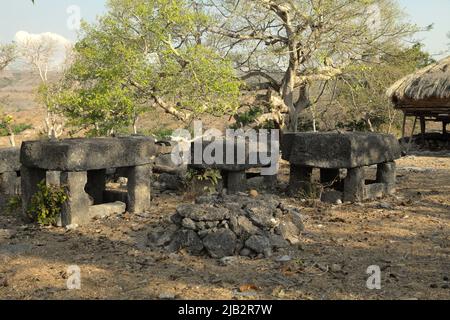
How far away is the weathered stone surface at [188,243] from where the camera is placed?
15.6 feet

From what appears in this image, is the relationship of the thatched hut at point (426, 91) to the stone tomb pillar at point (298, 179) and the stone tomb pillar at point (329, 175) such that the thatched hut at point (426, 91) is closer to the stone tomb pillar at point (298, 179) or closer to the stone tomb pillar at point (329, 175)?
the stone tomb pillar at point (329, 175)

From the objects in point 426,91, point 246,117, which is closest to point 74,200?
point 426,91

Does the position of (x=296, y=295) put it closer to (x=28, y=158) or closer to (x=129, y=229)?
(x=129, y=229)

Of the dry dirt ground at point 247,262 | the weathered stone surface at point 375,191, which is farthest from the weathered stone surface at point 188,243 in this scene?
the weathered stone surface at point 375,191

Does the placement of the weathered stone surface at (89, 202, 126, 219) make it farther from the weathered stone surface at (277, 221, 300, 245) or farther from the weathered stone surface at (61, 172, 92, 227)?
the weathered stone surface at (277, 221, 300, 245)

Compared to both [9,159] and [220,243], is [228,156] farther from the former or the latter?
[9,159]

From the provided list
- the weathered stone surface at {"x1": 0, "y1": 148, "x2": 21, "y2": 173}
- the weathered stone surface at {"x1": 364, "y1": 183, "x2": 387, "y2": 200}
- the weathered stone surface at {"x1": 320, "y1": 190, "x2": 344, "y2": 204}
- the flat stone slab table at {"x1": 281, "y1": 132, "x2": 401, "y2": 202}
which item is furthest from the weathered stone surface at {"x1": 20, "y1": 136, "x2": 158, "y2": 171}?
the weathered stone surface at {"x1": 364, "y1": 183, "x2": 387, "y2": 200}

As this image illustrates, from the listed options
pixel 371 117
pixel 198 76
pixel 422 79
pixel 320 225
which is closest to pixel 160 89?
pixel 198 76

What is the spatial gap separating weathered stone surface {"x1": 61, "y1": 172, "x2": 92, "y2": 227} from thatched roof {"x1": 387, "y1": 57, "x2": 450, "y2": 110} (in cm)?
1059

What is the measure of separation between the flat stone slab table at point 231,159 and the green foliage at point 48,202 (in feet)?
8.14

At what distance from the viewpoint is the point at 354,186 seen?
6887 millimetres

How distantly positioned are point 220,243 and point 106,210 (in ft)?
7.17

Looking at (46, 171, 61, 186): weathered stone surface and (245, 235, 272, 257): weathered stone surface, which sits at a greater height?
(46, 171, 61, 186): weathered stone surface

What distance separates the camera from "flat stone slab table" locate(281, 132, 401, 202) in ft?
22.3
